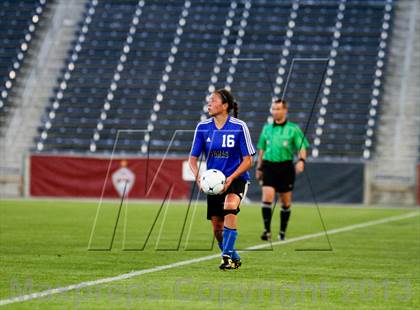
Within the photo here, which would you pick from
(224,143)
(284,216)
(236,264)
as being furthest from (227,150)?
(284,216)

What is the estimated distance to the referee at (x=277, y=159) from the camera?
15.1 m

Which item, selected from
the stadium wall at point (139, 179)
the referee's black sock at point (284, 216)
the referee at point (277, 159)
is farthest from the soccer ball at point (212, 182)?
the stadium wall at point (139, 179)

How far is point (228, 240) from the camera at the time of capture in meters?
10.1

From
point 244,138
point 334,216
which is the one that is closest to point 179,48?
point 334,216

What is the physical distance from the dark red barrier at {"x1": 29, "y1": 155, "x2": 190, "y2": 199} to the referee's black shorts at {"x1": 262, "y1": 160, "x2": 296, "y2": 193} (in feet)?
46.6

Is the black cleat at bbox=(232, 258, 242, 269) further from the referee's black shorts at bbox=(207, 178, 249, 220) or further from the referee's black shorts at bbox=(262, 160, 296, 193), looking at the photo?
the referee's black shorts at bbox=(262, 160, 296, 193)

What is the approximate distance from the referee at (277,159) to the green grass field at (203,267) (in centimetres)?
57

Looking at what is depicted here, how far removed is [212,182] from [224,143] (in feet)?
1.46

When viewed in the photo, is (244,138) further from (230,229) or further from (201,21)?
(201,21)

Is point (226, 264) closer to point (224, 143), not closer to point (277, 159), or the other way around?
point (224, 143)

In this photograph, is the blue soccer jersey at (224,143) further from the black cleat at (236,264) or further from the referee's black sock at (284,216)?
the referee's black sock at (284,216)

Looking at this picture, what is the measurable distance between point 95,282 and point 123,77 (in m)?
27.4

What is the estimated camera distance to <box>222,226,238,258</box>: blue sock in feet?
33.2

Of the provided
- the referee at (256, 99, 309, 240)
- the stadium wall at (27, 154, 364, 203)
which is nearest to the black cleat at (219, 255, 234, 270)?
the referee at (256, 99, 309, 240)
